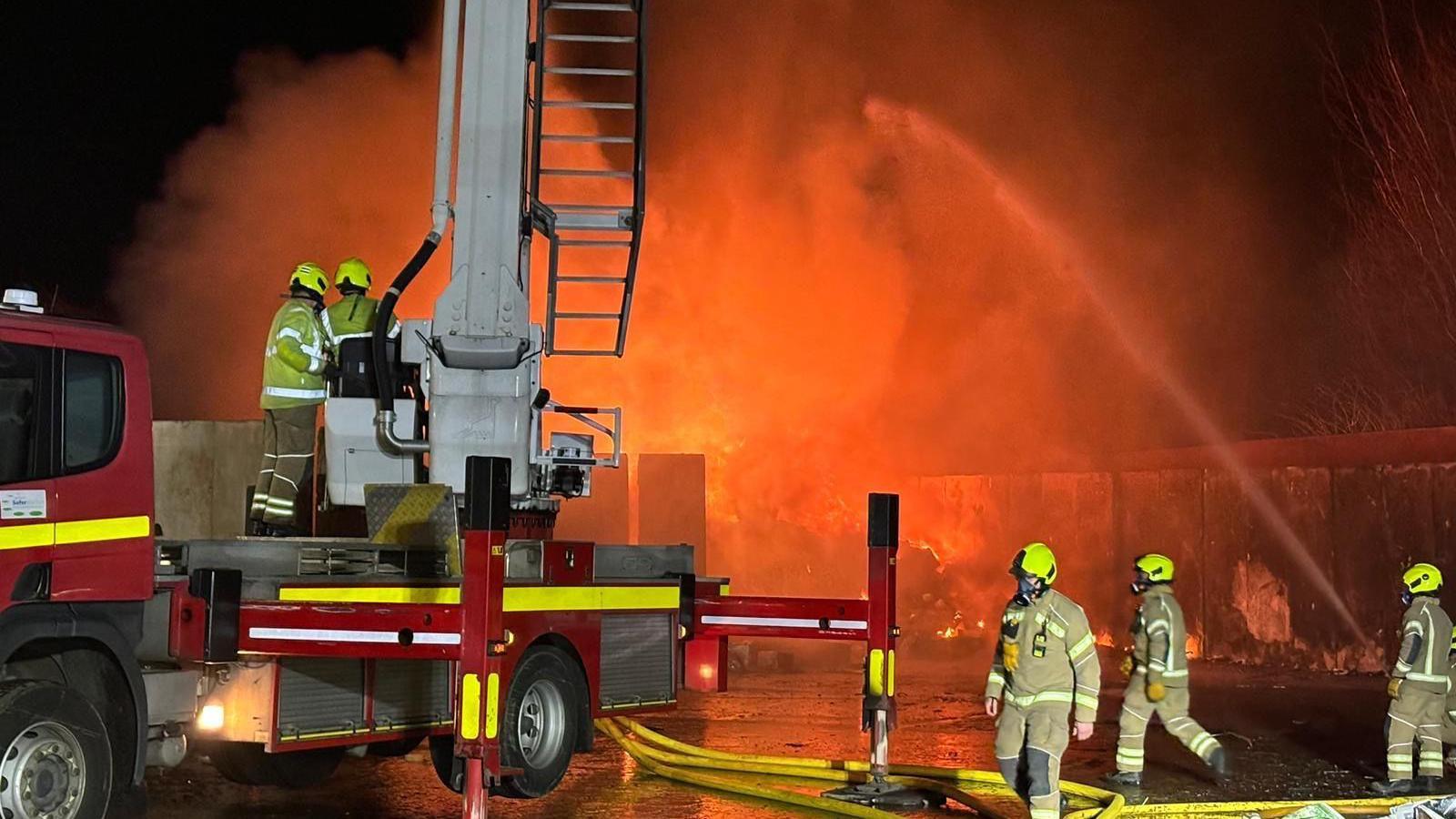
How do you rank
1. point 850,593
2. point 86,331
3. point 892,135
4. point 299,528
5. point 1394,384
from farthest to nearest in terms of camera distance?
point 1394,384, point 892,135, point 850,593, point 299,528, point 86,331

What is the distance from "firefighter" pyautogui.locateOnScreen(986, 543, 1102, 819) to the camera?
7.08m

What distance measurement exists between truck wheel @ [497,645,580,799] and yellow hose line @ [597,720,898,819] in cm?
89

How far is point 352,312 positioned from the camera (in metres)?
9.12

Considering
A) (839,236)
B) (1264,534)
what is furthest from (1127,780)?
(839,236)

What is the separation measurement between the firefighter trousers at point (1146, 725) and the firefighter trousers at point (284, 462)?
4.97 m

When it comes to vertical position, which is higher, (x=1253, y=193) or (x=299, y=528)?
(x=1253, y=193)

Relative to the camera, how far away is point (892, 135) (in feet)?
72.5

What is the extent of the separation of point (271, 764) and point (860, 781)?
3.15 metres

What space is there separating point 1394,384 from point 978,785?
59.4 feet

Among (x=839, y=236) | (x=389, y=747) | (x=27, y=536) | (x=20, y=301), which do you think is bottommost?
(x=389, y=747)

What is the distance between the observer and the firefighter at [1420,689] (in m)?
9.34

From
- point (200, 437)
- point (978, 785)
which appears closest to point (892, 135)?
point (200, 437)

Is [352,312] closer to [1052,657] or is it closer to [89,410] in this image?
[89,410]

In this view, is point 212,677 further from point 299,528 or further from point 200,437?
point 200,437
